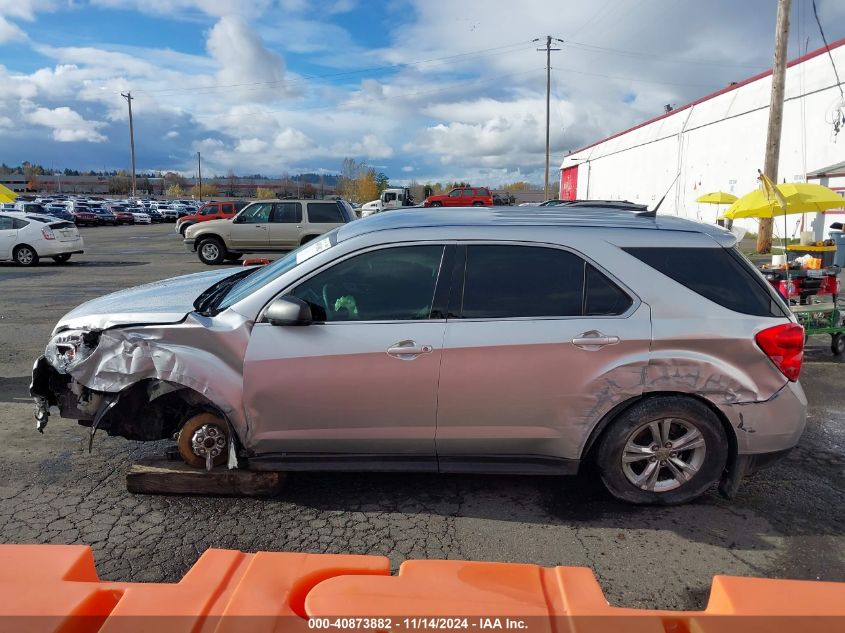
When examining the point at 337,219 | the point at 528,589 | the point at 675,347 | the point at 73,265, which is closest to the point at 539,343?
the point at 675,347

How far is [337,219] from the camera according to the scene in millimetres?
17078

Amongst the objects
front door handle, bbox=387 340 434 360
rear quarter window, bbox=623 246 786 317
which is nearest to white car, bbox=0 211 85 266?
front door handle, bbox=387 340 434 360

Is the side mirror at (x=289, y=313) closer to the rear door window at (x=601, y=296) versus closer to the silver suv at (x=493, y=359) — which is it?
the silver suv at (x=493, y=359)

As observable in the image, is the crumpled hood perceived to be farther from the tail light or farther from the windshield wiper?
the tail light

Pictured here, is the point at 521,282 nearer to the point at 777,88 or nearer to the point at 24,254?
the point at 777,88

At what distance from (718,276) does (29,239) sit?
61.3 feet

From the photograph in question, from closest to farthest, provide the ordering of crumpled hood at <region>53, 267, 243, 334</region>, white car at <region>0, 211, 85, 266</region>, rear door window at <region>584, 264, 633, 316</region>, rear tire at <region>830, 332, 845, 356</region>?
rear door window at <region>584, 264, 633, 316</region> → crumpled hood at <region>53, 267, 243, 334</region> → rear tire at <region>830, 332, 845, 356</region> → white car at <region>0, 211, 85, 266</region>

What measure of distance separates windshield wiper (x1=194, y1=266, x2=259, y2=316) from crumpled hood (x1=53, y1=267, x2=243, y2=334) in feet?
0.14

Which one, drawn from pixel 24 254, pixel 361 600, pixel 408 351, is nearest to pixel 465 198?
pixel 24 254

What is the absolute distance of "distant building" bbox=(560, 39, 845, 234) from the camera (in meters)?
20.4

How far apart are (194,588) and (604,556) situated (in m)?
1.99

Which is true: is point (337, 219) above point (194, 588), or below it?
above

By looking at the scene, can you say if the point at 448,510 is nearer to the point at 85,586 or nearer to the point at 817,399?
the point at 85,586

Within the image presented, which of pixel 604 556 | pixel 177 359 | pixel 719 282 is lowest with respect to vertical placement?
Answer: pixel 604 556
